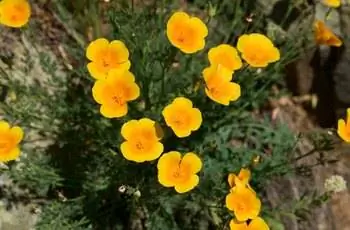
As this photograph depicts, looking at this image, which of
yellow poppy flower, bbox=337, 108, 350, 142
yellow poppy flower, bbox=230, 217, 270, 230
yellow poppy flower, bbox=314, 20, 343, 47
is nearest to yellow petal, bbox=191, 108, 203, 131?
yellow poppy flower, bbox=230, 217, 270, 230

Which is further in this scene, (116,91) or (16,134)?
(16,134)

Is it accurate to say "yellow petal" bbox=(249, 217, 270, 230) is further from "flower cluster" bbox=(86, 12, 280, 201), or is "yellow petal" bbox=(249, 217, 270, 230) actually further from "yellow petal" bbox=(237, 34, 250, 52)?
"yellow petal" bbox=(237, 34, 250, 52)

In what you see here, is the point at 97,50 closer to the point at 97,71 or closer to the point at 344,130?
the point at 97,71

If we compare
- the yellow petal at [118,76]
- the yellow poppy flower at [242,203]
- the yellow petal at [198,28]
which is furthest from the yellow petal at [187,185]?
the yellow petal at [198,28]

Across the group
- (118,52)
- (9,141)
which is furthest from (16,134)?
(118,52)

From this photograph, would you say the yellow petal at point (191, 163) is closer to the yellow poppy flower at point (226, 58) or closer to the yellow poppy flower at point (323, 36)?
the yellow poppy flower at point (226, 58)

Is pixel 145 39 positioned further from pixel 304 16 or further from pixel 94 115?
pixel 304 16
